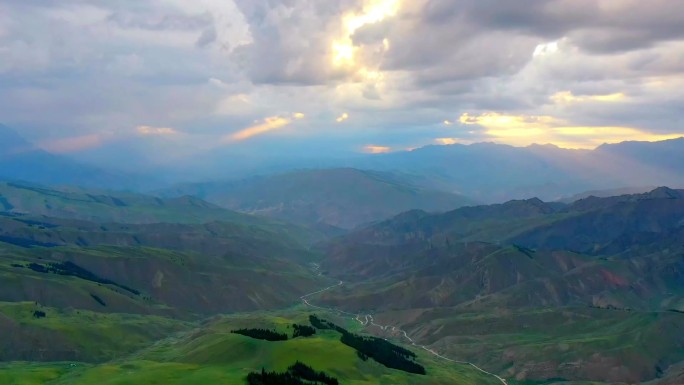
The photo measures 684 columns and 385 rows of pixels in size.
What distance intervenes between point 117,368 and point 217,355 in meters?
29.5

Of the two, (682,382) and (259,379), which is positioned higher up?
(259,379)

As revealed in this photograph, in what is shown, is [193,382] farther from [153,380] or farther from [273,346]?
[273,346]

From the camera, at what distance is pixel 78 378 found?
177125mm

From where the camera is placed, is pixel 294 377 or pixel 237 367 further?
pixel 237 367

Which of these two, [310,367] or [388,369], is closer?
[310,367]

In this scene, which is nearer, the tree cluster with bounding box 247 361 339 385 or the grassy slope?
the tree cluster with bounding box 247 361 339 385

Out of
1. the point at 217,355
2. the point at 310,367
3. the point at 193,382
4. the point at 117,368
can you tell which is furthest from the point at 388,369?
the point at 117,368

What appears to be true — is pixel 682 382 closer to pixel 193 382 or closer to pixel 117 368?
Result: pixel 193 382

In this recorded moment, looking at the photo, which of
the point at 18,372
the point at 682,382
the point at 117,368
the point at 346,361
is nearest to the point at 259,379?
the point at 346,361

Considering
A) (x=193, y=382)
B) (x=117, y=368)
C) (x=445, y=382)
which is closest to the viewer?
(x=193, y=382)

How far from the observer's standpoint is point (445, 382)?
199625 millimetres

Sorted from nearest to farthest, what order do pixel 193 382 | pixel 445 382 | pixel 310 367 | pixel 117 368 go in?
pixel 193 382 < pixel 310 367 < pixel 117 368 < pixel 445 382

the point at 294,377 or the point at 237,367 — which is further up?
the point at 237,367

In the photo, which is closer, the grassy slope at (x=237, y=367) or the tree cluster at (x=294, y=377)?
the tree cluster at (x=294, y=377)
